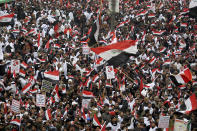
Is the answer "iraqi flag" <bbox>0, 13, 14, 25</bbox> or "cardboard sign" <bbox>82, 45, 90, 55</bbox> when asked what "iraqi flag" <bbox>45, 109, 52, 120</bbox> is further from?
"iraqi flag" <bbox>0, 13, 14, 25</bbox>

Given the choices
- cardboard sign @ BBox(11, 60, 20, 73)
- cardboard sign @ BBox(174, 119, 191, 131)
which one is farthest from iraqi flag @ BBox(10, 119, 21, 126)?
cardboard sign @ BBox(174, 119, 191, 131)

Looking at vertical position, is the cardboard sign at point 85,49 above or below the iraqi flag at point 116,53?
below

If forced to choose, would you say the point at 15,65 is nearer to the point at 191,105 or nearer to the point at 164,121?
the point at 164,121

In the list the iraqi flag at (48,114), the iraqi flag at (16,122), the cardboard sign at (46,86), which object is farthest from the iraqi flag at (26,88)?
the iraqi flag at (16,122)

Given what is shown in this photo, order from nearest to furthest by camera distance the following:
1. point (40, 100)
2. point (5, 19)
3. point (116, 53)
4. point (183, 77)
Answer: point (183, 77)
point (116, 53)
point (40, 100)
point (5, 19)

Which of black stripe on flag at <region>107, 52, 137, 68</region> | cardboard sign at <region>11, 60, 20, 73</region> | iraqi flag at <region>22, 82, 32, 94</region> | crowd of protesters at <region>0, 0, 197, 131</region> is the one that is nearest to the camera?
crowd of protesters at <region>0, 0, 197, 131</region>

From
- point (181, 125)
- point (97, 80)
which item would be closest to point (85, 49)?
point (97, 80)

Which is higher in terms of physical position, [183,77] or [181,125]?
[183,77]

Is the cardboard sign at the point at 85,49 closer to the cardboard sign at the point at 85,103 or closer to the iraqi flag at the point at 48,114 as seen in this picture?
the cardboard sign at the point at 85,103

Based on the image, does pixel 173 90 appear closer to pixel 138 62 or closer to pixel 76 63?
pixel 138 62

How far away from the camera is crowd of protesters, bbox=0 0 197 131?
11188 millimetres

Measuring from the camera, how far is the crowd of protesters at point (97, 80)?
36.7 ft

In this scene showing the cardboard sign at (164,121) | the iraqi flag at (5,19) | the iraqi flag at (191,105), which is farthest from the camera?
the iraqi flag at (5,19)

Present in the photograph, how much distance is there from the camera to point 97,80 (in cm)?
1432
